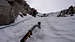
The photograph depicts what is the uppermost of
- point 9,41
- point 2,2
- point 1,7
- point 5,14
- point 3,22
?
point 2,2

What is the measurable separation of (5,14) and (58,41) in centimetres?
173

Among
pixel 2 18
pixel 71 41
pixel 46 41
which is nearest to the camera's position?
pixel 71 41

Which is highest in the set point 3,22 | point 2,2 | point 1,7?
point 2,2

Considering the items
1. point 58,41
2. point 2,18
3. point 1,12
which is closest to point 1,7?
point 1,12

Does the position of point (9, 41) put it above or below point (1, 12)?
below

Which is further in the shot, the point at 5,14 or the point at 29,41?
→ the point at 5,14

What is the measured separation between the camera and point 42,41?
96 centimetres

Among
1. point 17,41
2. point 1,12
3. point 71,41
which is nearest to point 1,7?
point 1,12

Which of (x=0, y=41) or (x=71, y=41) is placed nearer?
(x=71, y=41)

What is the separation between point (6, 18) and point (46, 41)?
1549 mm

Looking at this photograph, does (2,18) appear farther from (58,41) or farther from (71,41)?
(71,41)

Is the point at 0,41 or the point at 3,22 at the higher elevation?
the point at 3,22

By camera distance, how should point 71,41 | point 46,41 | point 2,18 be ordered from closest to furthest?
point 71,41 < point 46,41 < point 2,18

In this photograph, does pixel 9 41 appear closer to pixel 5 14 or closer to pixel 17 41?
pixel 17 41
